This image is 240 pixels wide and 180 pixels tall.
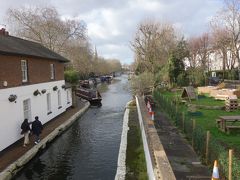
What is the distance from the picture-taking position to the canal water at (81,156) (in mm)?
12109

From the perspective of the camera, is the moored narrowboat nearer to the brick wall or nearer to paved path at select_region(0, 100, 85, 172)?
the brick wall

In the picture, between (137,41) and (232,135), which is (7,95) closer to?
(232,135)

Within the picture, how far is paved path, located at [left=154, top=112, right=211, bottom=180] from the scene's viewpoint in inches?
378

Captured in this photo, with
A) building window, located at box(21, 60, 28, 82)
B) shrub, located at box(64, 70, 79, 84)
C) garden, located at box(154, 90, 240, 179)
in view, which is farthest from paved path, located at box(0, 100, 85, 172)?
shrub, located at box(64, 70, 79, 84)

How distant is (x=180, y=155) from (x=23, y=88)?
31.1 feet

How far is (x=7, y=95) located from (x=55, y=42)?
31.1 m

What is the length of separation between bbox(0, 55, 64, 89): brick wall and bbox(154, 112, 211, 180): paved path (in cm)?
805

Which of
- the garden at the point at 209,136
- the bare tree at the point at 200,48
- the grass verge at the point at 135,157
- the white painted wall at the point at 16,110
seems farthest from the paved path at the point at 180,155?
the bare tree at the point at 200,48

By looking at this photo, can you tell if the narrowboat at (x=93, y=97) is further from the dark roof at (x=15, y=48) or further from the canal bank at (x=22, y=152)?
the canal bank at (x=22, y=152)

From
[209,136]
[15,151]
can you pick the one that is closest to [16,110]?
[15,151]

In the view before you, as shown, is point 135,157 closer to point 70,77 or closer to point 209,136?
point 209,136

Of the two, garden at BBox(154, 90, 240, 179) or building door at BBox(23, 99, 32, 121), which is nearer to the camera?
garden at BBox(154, 90, 240, 179)

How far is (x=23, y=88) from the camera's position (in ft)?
53.6

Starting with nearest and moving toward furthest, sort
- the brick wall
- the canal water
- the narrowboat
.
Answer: the canal water
the brick wall
the narrowboat
